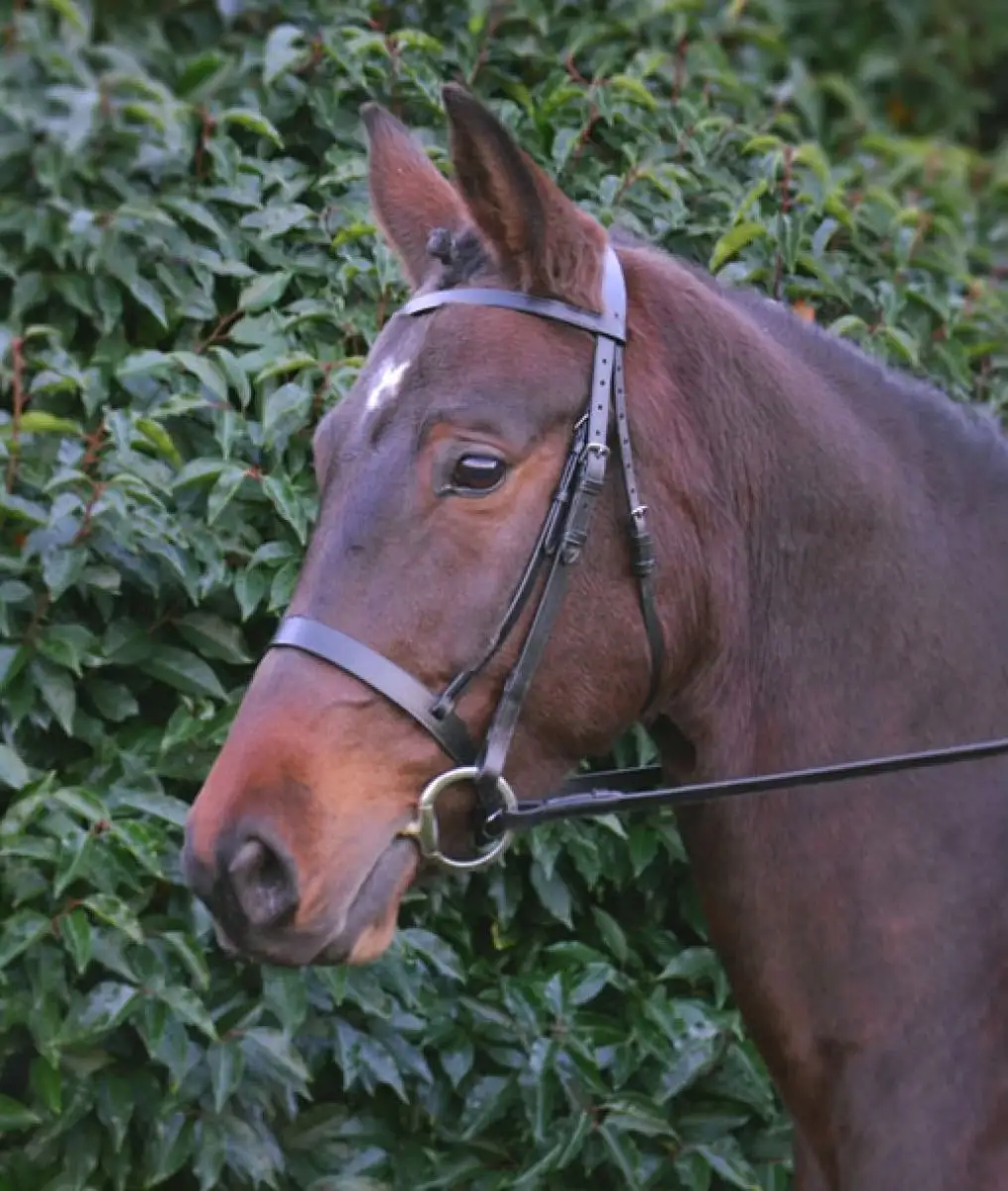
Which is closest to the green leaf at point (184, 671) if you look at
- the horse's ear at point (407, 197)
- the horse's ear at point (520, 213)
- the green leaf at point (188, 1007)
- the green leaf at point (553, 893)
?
the green leaf at point (188, 1007)

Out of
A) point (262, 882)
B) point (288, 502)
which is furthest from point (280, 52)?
point (262, 882)

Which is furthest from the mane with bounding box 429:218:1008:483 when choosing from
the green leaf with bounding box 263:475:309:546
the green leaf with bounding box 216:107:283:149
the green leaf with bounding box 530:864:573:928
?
the green leaf with bounding box 216:107:283:149

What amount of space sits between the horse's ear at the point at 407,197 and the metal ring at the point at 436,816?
75 cm

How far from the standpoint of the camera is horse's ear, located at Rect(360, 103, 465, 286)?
2457 millimetres

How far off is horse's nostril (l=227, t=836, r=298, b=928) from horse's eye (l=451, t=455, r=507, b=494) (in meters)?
0.49

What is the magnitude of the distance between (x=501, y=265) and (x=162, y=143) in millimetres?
1771

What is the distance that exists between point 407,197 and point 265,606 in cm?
98

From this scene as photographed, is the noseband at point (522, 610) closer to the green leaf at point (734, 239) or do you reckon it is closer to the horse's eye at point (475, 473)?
the horse's eye at point (475, 473)

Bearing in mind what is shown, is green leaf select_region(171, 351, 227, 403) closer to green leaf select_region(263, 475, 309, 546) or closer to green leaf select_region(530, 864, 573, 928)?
green leaf select_region(263, 475, 309, 546)

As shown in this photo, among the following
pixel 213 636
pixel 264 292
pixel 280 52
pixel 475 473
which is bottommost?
pixel 213 636

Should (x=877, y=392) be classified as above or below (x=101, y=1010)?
above

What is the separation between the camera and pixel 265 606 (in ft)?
10.5

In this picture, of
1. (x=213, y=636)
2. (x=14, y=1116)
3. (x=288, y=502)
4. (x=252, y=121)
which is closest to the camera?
(x=14, y=1116)

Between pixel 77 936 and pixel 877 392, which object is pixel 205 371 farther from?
pixel 877 392
